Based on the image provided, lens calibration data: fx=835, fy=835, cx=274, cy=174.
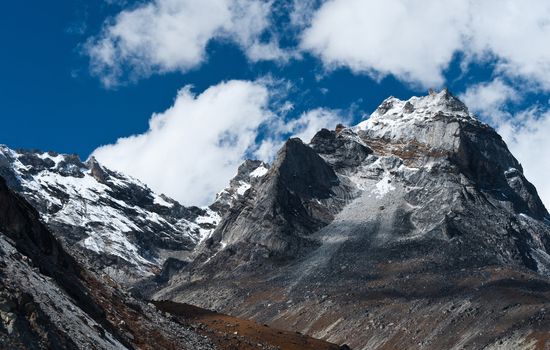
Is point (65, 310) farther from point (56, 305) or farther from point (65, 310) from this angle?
point (56, 305)

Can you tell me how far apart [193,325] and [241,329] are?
35.2 ft

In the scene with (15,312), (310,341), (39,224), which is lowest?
(310,341)

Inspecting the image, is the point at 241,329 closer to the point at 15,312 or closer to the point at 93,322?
the point at 93,322

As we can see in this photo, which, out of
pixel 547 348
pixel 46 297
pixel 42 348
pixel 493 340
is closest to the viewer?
pixel 42 348

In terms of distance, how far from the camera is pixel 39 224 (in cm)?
7481

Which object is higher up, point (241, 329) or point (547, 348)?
point (241, 329)

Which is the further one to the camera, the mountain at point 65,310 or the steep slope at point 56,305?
the mountain at point 65,310

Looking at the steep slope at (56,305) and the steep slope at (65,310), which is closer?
the steep slope at (56,305)

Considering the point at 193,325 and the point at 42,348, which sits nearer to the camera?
the point at 42,348

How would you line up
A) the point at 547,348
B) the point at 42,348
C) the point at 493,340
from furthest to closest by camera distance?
the point at 493,340, the point at 547,348, the point at 42,348

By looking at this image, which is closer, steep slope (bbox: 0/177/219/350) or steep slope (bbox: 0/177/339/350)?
steep slope (bbox: 0/177/219/350)

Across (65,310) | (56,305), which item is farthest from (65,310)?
(56,305)

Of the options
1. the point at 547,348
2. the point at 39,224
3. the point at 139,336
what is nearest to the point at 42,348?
the point at 139,336

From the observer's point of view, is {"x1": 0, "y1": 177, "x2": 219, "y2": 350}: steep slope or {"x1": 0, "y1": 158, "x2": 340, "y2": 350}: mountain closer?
{"x1": 0, "y1": 177, "x2": 219, "y2": 350}: steep slope
